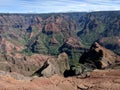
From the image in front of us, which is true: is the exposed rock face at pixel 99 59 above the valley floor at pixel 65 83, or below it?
below

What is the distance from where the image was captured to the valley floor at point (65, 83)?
49.2 m

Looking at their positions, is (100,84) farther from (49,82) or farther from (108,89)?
(49,82)

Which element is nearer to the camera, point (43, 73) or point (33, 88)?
point (33, 88)

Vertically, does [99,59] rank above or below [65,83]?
below

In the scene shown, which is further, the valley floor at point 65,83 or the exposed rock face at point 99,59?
the exposed rock face at point 99,59

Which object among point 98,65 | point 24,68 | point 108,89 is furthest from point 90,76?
point 24,68

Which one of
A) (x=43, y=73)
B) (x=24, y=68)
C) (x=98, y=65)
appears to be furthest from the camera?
(x=24, y=68)

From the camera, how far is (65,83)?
175 ft

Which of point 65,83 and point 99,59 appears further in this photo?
point 99,59

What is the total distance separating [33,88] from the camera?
48.6m

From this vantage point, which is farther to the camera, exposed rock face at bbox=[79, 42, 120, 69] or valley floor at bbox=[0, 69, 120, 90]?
exposed rock face at bbox=[79, 42, 120, 69]

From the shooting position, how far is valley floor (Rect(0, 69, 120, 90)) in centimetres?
4922

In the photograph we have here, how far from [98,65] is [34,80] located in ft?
179

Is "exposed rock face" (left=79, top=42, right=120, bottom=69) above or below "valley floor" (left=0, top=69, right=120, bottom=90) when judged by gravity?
below
